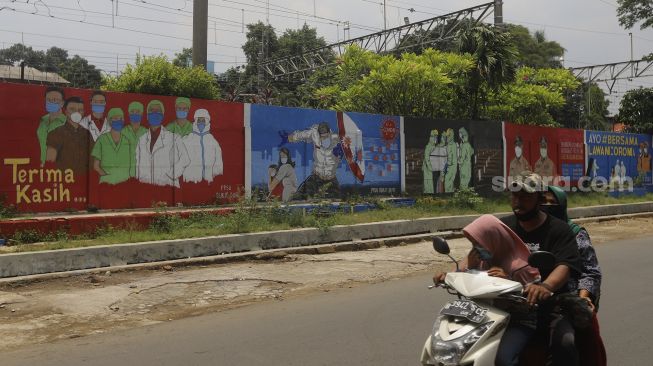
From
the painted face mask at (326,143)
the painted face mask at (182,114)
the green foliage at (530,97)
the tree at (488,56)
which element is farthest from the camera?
the green foliage at (530,97)

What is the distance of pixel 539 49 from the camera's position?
61312mm

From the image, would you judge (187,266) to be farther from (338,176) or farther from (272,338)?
(338,176)

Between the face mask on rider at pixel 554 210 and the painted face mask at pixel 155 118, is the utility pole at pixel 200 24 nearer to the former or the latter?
the painted face mask at pixel 155 118

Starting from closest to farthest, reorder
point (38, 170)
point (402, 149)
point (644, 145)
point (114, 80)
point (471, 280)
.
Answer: point (471, 280) < point (38, 170) < point (402, 149) < point (114, 80) < point (644, 145)

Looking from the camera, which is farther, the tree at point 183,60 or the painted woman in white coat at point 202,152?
the tree at point 183,60

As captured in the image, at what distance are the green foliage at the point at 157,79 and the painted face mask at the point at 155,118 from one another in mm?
11070

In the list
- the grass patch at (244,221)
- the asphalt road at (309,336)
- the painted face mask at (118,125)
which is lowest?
the asphalt road at (309,336)

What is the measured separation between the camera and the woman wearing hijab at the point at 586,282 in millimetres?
3377

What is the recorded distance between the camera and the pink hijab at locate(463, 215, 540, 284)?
10.6ft

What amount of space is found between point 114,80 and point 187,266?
1730 cm

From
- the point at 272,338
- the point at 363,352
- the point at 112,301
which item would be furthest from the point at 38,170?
the point at 363,352

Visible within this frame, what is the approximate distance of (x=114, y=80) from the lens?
24.1m

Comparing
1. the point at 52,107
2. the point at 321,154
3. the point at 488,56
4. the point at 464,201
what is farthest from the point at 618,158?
the point at 52,107

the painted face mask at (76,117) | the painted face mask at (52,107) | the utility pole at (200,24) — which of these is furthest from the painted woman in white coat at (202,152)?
the utility pole at (200,24)
